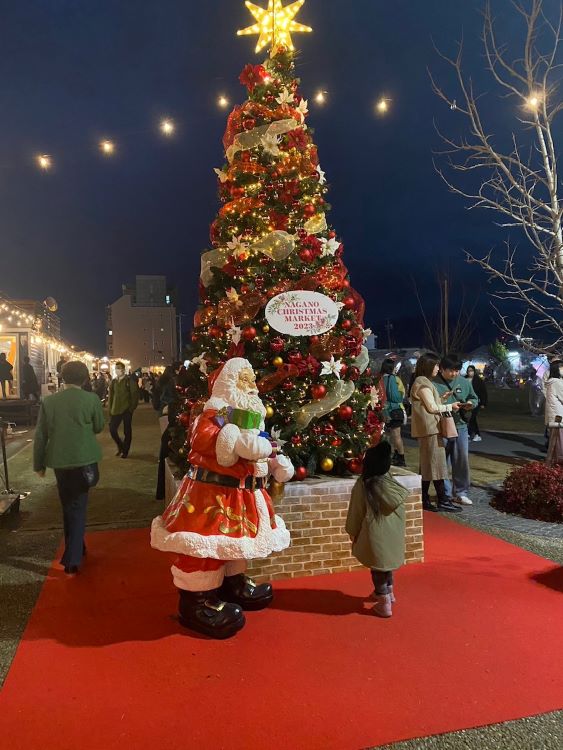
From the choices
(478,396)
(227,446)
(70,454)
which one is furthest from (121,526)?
(478,396)

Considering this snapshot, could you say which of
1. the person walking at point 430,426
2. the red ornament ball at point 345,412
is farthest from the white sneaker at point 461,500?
the red ornament ball at point 345,412

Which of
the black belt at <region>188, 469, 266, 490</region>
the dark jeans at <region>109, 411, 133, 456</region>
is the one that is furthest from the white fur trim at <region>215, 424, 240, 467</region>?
the dark jeans at <region>109, 411, 133, 456</region>

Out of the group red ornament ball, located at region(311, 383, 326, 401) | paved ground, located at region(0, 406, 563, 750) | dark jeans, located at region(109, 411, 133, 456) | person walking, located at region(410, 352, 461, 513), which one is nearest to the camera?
paved ground, located at region(0, 406, 563, 750)

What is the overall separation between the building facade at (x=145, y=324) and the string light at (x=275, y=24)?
217 feet

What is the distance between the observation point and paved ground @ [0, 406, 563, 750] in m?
2.47

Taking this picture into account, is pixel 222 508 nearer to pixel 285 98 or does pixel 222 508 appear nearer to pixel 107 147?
pixel 285 98

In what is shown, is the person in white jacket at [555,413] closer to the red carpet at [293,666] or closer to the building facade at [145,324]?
the red carpet at [293,666]

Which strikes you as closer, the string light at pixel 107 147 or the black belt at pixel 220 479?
the black belt at pixel 220 479

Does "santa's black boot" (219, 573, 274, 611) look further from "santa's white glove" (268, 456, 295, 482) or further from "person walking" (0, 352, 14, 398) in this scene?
"person walking" (0, 352, 14, 398)

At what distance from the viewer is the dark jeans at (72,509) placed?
15.3 ft

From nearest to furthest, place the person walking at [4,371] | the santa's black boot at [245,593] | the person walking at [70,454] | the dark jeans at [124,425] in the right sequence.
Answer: the santa's black boot at [245,593] → the person walking at [70,454] → the dark jeans at [124,425] → the person walking at [4,371]

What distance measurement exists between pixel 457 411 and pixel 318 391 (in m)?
2.83

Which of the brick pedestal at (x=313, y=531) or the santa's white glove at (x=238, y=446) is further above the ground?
the santa's white glove at (x=238, y=446)

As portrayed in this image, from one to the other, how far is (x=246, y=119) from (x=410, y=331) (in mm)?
129187
